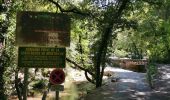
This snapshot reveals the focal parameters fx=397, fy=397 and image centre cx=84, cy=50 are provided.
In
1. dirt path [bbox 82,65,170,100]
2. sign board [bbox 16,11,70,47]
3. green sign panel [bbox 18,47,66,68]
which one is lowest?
dirt path [bbox 82,65,170,100]

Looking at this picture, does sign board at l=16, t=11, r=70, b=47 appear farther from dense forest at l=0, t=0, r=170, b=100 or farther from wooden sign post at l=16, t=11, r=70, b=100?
dense forest at l=0, t=0, r=170, b=100

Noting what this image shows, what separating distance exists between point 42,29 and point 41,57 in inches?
37.2

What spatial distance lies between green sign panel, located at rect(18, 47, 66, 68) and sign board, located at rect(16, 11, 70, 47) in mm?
194


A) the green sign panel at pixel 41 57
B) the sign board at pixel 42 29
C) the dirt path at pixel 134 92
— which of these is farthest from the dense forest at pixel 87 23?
the green sign panel at pixel 41 57

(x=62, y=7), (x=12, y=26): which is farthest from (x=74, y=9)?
(x=12, y=26)

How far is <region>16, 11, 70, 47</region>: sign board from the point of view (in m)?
12.8

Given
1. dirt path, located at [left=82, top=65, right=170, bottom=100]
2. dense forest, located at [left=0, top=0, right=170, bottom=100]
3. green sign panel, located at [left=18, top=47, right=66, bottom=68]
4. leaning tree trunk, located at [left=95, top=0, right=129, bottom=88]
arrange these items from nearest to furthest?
green sign panel, located at [left=18, top=47, right=66, bottom=68] < dense forest, located at [left=0, top=0, right=170, bottom=100] < dirt path, located at [left=82, top=65, right=170, bottom=100] < leaning tree trunk, located at [left=95, top=0, right=129, bottom=88]

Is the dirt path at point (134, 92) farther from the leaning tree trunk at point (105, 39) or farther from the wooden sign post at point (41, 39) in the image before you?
the wooden sign post at point (41, 39)

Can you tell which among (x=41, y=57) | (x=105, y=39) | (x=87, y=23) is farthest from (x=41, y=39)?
(x=105, y=39)

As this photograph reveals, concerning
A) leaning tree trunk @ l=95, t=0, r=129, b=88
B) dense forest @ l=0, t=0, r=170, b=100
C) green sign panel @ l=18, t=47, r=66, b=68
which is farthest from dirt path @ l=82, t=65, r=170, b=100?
green sign panel @ l=18, t=47, r=66, b=68

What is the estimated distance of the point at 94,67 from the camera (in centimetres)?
2669

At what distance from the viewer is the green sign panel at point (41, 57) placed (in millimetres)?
12586

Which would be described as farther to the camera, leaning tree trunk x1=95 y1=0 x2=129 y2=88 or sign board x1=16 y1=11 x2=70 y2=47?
leaning tree trunk x1=95 y1=0 x2=129 y2=88

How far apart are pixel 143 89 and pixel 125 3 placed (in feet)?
16.9
